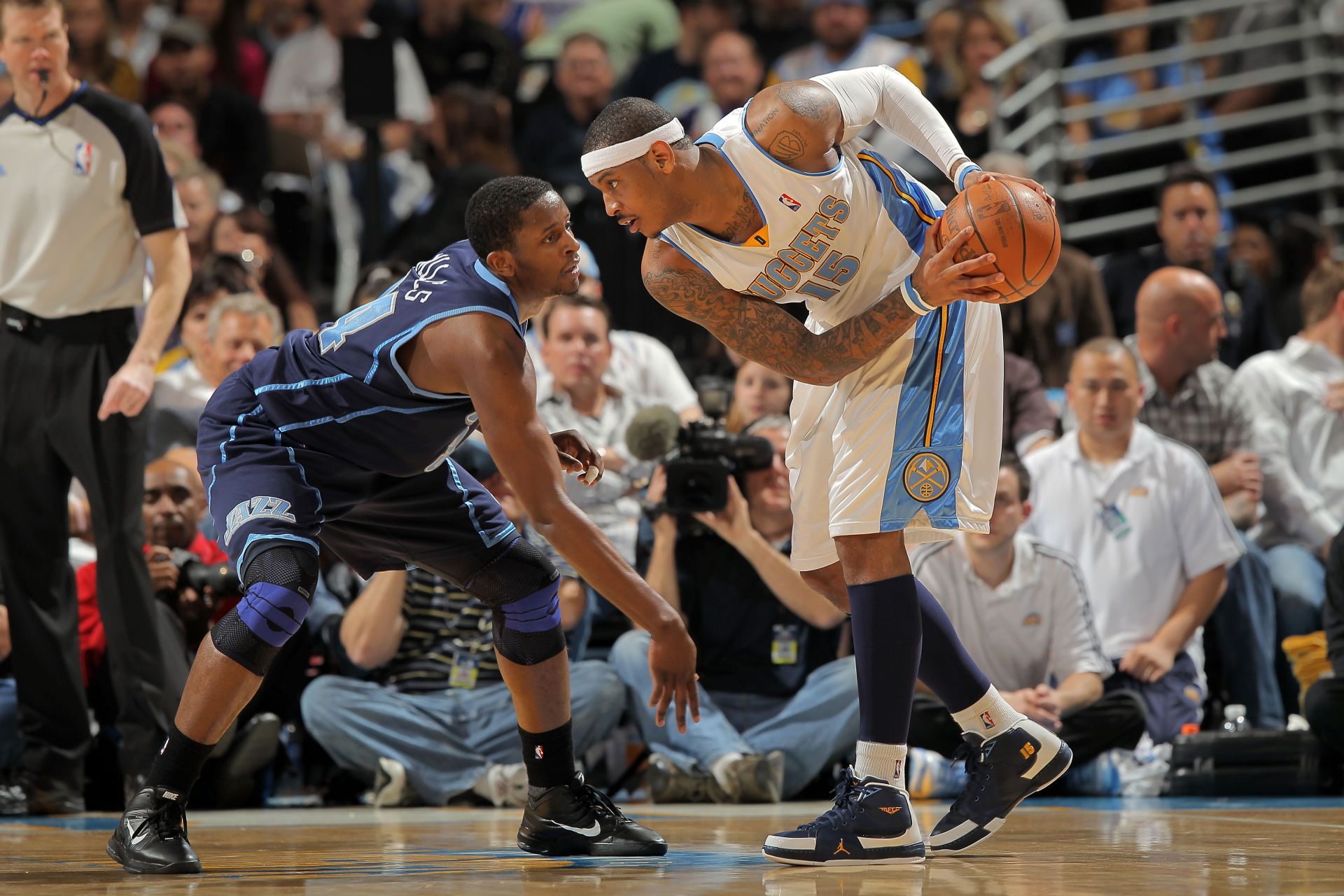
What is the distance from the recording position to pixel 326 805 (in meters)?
5.93

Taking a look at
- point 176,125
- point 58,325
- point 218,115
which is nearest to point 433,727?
point 58,325

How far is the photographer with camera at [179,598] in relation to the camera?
5578mm

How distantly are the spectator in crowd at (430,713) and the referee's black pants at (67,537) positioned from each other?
0.67 metres

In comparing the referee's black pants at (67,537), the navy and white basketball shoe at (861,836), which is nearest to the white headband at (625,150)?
the navy and white basketball shoe at (861,836)

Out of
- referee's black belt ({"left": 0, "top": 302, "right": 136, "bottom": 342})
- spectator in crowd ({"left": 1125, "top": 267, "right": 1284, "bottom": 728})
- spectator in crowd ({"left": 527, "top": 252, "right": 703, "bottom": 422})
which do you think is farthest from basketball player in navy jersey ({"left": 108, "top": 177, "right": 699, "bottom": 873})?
spectator in crowd ({"left": 1125, "top": 267, "right": 1284, "bottom": 728})

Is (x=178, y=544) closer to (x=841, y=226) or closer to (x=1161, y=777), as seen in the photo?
(x=841, y=226)

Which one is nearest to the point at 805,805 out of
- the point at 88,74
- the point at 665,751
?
the point at 665,751

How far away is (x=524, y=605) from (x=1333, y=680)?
3.19 m

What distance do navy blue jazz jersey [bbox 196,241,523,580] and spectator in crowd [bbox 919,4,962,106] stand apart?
6.54 m

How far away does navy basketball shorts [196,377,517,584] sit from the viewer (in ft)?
11.9

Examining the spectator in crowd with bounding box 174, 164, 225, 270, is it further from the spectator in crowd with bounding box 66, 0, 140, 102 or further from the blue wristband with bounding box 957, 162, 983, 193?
the blue wristband with bounding box 957, 162, 983, 193

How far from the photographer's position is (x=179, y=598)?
5789mm

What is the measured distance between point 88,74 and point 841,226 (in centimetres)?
654

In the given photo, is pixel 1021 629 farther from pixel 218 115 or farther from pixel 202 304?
pixel 218 115
